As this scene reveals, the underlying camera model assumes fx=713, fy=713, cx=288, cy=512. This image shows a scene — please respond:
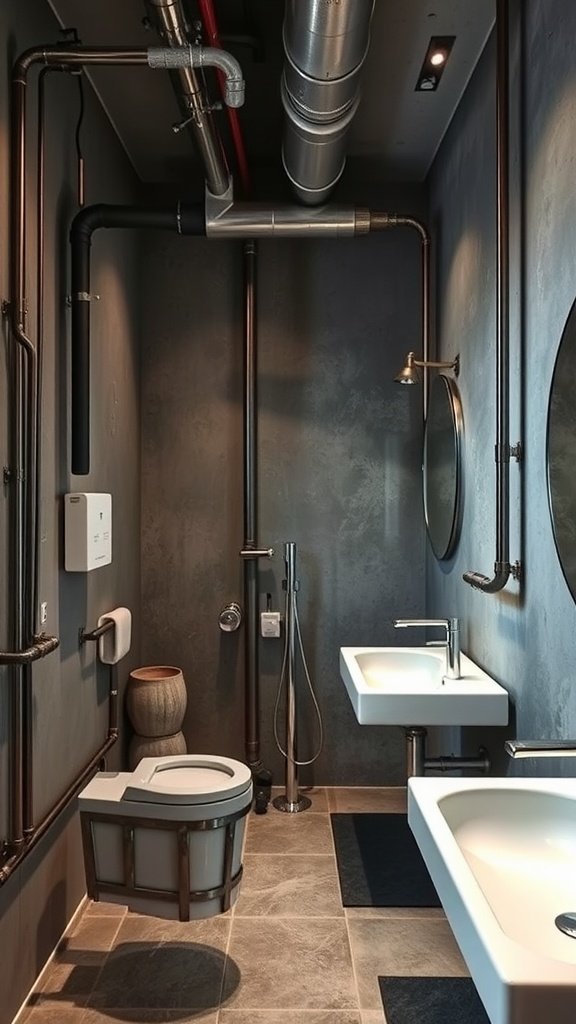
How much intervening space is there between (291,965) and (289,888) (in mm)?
445

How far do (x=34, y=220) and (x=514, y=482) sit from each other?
1.62m

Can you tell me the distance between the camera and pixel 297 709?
3465mm

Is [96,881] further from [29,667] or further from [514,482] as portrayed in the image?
[514,482]

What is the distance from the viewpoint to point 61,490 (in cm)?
236

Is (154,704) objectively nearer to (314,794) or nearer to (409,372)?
(314,794)

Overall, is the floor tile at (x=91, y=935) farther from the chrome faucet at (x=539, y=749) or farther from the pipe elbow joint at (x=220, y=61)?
the pipe elbow joint at (x=220, y=61)

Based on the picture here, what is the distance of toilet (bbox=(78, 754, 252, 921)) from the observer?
210 centimetres

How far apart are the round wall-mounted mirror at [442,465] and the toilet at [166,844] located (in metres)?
1.30

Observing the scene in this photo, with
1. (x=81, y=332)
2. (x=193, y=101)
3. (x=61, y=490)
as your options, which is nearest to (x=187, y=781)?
(x=61, y=490)

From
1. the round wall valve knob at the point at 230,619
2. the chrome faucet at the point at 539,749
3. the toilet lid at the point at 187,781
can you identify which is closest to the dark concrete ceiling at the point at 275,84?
the round wall valve knob at the point at 230,619

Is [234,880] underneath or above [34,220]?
underneath

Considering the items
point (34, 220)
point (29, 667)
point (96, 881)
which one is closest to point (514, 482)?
point (29, 667)

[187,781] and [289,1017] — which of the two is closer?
[289,1017]

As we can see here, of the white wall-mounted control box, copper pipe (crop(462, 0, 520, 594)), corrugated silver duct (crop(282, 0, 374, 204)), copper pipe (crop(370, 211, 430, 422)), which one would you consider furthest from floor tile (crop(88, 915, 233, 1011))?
corrugated silver duct (crop(282, 0, 374, 204))
